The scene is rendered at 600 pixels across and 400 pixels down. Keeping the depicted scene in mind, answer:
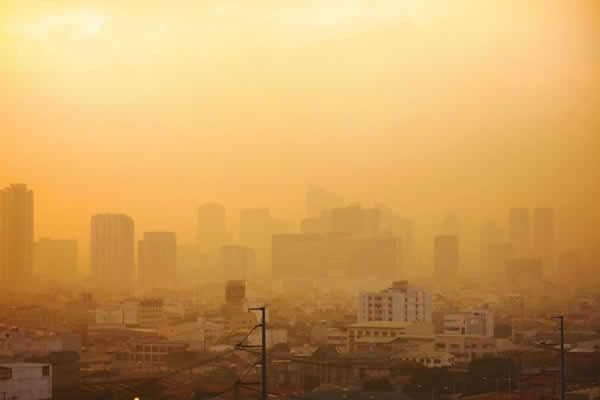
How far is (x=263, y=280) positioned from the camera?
14.9m

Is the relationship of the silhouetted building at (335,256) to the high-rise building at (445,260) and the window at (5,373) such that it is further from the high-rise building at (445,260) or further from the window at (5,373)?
the window at (5,373)

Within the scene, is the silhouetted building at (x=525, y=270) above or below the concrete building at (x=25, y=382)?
above

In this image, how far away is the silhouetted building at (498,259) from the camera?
14594 mm

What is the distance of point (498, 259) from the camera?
14961 millimetres

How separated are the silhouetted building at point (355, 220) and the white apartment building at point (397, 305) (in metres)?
1.12

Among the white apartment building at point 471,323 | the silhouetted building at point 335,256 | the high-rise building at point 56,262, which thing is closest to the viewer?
the high-rise building at point 56,262

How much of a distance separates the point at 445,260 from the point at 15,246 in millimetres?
6281

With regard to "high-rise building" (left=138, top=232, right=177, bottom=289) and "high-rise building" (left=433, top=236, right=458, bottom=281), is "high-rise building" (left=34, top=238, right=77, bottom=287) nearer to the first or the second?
"high-rise building" (left=138, top=232, right=177, bottom=289)

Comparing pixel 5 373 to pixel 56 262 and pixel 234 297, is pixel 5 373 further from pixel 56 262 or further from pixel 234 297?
pixel 234 297

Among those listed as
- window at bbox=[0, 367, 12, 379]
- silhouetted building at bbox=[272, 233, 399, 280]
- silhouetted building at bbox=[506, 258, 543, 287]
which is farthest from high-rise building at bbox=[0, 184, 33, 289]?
silhouetted building at bbox=[506, 258, 543, 287]

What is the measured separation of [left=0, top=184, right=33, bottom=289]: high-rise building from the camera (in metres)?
11.7

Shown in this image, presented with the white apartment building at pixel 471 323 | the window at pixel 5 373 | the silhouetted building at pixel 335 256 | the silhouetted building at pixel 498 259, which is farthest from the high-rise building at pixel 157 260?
the window at pixel 5 373

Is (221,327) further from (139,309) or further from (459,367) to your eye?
(459,367)

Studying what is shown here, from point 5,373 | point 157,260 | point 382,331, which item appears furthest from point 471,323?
point 5,373
